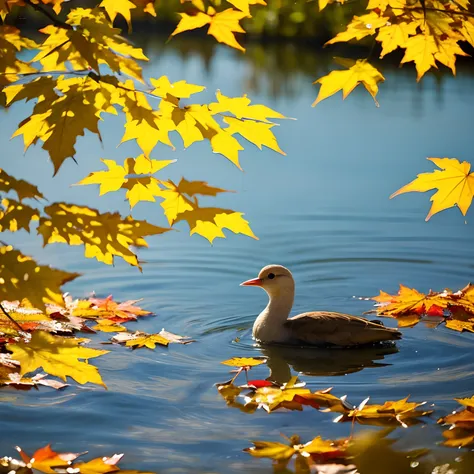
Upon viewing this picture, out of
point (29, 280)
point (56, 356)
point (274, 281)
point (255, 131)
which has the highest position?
point (255, 131)

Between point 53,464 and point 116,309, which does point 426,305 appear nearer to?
point 116,309

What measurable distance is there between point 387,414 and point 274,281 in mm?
1260

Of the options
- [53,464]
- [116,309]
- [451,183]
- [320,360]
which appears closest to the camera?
[53,464]

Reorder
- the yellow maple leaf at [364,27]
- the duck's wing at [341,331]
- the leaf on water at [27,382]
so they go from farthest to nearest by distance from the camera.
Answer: the duck's wing at [341,331] → the leaf on water at [27,382] → the yellow maple leaf at [364,27]

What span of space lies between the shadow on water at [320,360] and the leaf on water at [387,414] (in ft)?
1.86

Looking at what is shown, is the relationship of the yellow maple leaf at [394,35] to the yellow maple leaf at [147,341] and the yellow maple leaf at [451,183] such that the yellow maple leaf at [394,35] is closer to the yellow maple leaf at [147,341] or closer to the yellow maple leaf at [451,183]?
the yellow maple leaf at [451,183]

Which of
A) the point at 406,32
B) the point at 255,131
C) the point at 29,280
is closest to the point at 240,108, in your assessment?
the point at 255,131

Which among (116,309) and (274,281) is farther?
(116,309)

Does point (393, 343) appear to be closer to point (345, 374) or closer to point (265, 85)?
point (345, 374)

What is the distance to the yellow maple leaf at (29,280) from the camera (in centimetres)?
208

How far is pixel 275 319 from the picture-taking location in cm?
404

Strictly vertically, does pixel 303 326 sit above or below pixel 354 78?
below

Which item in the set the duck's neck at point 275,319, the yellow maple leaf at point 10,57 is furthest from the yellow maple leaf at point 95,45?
the duck's neck at point 275,319

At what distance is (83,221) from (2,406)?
117 centimetres
